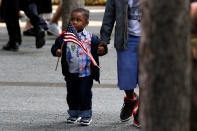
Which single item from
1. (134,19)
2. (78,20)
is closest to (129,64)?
(134,19)

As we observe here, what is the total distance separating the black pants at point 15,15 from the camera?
41.3ft

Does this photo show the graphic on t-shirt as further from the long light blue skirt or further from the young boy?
the young boy

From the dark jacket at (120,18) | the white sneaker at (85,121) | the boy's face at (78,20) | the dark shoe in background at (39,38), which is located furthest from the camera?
the dark shoe in background at (39,38)

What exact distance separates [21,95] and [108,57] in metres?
3.60

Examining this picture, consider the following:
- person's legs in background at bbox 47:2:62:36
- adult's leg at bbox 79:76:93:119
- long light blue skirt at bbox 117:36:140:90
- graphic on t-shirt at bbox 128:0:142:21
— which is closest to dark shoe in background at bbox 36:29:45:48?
person's legs in background at bbox 47:2:62:36

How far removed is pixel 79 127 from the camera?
269 inches

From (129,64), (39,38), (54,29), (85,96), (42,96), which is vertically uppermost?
(129,64)

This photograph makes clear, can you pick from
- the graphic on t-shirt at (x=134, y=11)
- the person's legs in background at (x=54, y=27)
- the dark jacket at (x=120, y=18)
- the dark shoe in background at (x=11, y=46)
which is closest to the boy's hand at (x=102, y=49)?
the dark jacket at (x=120, y=18)

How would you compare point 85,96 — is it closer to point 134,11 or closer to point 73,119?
point 73,119

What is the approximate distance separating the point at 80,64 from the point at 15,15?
20.3 ft

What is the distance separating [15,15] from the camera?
12672mm

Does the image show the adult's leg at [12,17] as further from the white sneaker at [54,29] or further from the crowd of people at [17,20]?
the white sneaker at [54,29]

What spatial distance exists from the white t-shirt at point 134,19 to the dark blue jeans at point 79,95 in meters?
0.65

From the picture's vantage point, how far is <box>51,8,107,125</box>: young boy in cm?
671
